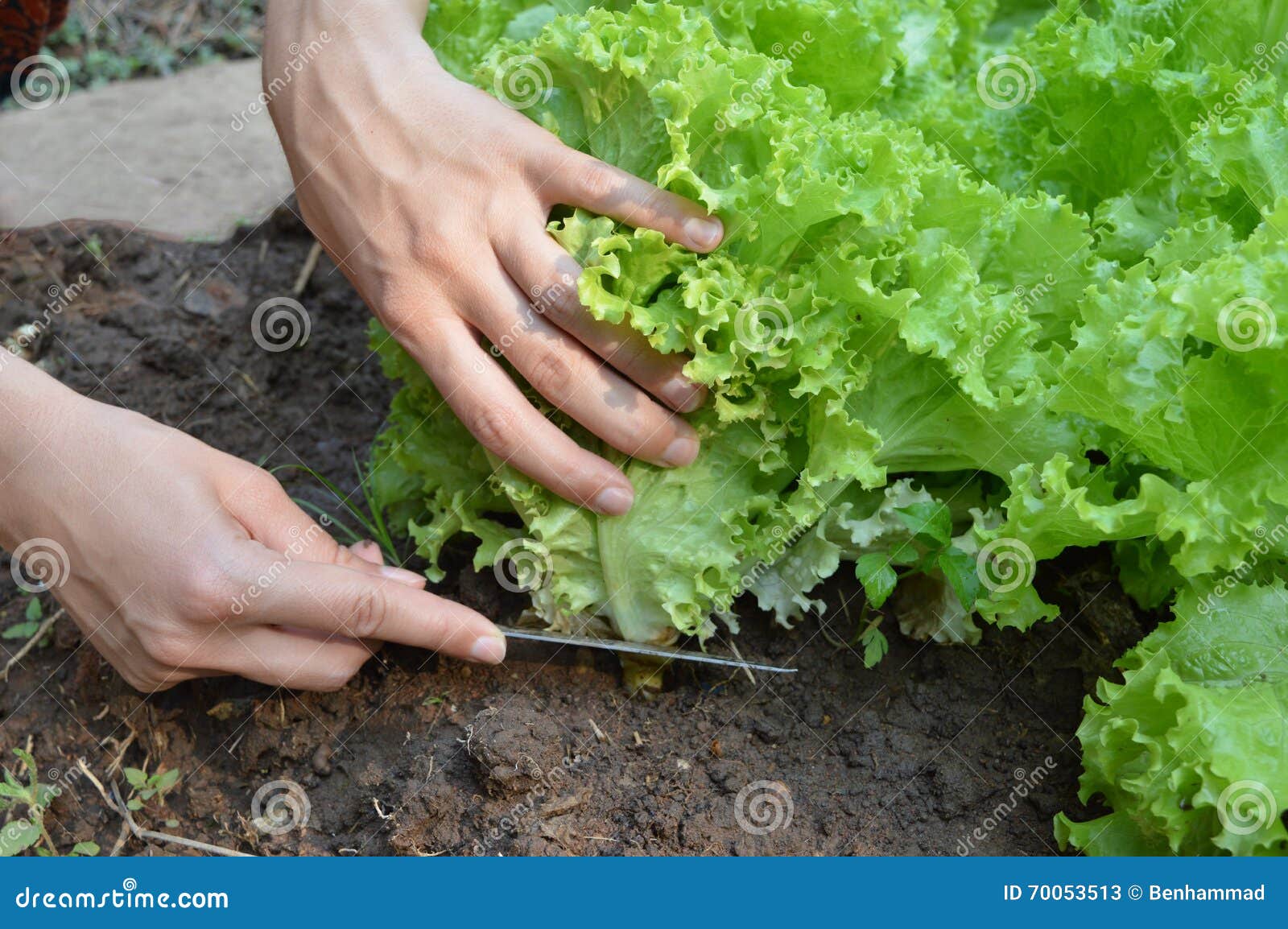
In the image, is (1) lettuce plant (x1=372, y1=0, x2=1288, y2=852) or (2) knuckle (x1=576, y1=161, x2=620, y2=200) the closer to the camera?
(1) lettuce plant (x1=372, y1=0, x2=1288, y2=852)

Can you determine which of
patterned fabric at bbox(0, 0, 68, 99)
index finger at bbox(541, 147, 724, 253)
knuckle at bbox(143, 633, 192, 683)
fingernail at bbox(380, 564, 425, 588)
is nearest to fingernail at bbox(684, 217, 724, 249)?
index finger at bbox(541, 147, 724, 253)

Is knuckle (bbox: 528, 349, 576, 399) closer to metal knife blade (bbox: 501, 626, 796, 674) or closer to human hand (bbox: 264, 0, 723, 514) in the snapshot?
human hand (bbox: 264, 0, 723, 514)

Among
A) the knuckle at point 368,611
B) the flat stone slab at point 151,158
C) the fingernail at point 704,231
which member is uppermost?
the fingernail at point 704,231

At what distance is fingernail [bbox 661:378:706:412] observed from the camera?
2564 millimetres

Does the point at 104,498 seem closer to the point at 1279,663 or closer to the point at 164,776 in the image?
the point at 164,776

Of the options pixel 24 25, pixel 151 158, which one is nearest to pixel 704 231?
pixel 24 25

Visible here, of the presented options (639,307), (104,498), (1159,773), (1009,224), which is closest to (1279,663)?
(1159,773)

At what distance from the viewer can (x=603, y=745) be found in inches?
108

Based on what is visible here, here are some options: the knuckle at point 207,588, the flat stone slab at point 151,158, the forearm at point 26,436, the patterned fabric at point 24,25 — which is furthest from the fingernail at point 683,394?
the patterned fabric at point 24,25

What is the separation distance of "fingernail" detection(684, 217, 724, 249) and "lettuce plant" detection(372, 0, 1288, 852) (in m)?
0.05

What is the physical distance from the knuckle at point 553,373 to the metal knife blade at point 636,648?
2.03 feet

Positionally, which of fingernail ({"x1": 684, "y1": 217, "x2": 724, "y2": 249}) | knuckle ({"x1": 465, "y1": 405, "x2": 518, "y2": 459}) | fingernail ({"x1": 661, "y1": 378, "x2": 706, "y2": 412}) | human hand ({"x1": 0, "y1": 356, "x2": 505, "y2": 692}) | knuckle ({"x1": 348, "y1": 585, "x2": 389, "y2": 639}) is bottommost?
human hand ({"x1": 0, "y1": 356, "x2": 505, "y2": 692})

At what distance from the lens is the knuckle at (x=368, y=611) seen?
258 centimetres

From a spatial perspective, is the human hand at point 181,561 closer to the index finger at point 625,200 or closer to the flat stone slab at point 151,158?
the index finger at point 625,200
